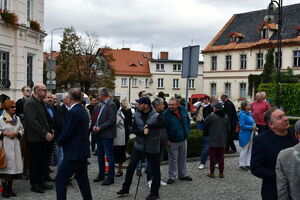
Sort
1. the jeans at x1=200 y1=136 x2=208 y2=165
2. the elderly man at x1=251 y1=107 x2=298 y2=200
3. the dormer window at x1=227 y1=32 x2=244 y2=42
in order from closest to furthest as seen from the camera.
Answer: the elderly man at x1=251 y1=107 x2=298 y2=200
the jeans at x1=200 y1=136 x2=208 y2=165
the dormer window at x1=227 y1=32 x2=244 y2=42

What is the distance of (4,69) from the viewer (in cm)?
1966

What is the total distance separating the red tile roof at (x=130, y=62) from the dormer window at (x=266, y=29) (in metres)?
30.2

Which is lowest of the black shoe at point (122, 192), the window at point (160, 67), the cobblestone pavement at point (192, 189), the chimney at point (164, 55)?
the cobblestone pavement at point (192, 189)

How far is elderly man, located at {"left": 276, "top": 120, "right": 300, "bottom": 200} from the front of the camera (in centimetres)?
397

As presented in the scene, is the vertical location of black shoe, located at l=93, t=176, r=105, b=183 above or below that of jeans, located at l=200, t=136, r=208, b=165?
below

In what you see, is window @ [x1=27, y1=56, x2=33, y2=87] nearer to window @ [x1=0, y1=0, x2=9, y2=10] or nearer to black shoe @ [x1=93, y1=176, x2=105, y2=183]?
window @ [x1=0, y1=0, x2=9, y2=10]

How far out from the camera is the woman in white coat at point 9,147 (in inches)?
306

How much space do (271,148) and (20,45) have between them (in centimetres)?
1760

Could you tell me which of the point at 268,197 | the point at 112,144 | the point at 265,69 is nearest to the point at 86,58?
the point at 265,69

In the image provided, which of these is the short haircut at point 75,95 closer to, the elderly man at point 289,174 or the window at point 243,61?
the elderly man at point 289,174

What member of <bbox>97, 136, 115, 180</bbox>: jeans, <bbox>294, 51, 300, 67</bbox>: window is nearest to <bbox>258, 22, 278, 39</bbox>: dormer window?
<bbox>294, 51, 300, 67</bbox>: window

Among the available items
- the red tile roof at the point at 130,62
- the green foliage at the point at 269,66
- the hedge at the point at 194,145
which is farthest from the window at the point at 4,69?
the red tile roof at the point at 130,62

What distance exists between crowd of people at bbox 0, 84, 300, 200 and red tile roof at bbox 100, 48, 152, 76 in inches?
2582

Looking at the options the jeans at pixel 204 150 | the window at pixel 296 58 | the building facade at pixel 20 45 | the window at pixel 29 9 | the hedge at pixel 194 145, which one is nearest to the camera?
the jeans at pixel 204 150
